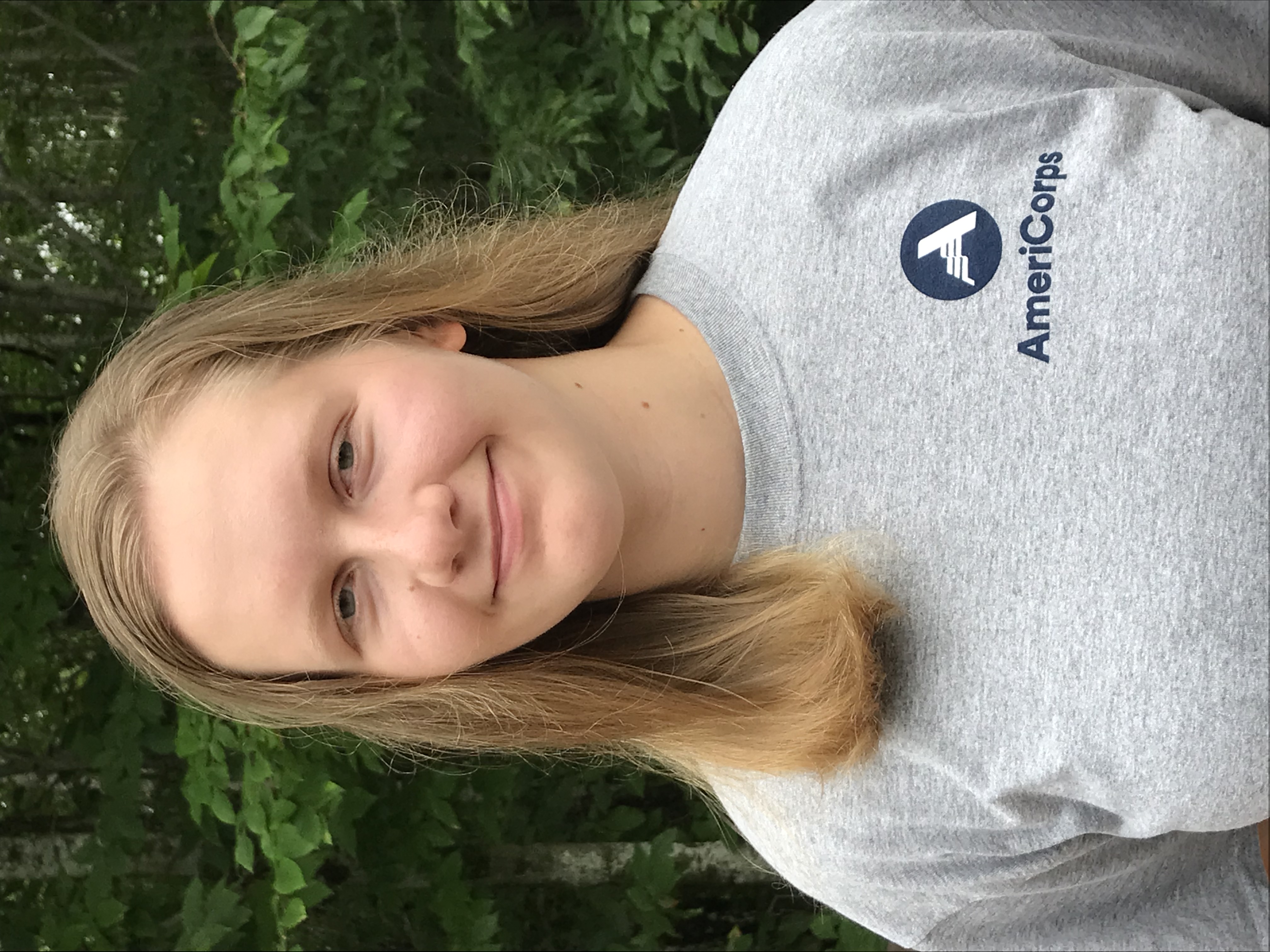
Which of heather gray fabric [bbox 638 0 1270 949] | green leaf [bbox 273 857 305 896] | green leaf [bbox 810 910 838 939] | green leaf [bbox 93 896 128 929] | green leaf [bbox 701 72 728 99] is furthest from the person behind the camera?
green leaf [bbox 810 910 838 939]

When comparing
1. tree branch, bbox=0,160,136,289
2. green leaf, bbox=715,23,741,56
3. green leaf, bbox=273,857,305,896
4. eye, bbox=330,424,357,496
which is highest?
green leaf, bbox=715,23,741,56

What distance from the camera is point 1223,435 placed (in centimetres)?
129

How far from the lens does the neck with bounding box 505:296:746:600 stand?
1.64 metres

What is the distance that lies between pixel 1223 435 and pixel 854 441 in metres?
0.48

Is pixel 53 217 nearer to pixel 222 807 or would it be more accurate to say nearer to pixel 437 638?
pixel 222 807

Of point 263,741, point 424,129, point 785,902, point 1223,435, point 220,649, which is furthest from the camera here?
point 785,902

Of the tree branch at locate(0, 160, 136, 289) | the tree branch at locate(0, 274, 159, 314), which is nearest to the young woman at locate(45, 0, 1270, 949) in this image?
the tree branch at locate(0, 274, 159, 314)

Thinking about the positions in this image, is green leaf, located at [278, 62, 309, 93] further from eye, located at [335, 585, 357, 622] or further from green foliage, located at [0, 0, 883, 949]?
eye, located at [335, 585, 357, 622]

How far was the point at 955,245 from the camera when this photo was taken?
1466mm

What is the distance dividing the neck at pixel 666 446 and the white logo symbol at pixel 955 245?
40 cm

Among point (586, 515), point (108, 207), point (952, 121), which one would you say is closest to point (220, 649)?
point (586, 515)

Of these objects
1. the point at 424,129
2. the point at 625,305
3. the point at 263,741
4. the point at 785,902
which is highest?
the point at 424,129

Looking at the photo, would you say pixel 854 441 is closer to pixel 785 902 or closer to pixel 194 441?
pixel 194 441

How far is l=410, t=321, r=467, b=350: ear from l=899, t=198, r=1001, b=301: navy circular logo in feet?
2.45
